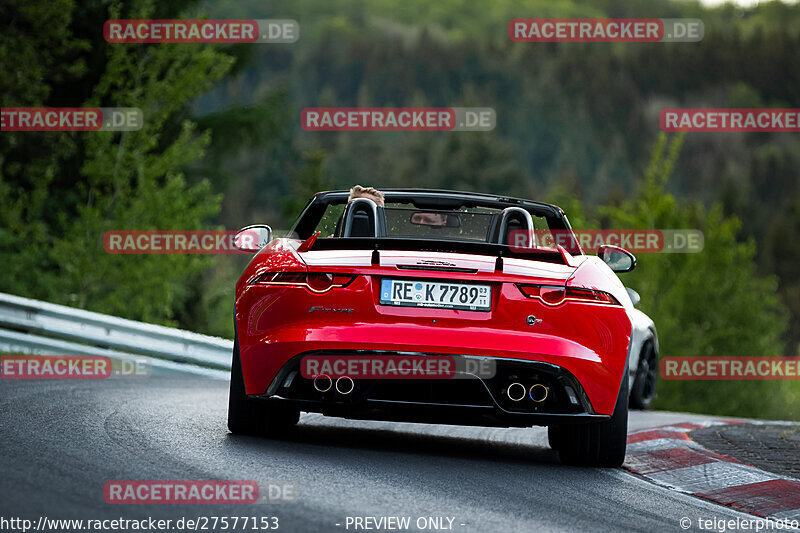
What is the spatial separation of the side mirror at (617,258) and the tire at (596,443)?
111 cm

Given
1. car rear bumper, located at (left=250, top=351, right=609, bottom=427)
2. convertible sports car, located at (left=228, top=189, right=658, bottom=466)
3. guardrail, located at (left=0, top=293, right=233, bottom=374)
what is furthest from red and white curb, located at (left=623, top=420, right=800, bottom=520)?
guardrail, located at (left=0, top=293, right=233, bottom=374)

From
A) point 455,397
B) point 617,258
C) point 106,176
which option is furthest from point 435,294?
point 106,176

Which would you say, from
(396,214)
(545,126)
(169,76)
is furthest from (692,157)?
(396,214)

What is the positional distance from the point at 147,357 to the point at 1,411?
6540 mm

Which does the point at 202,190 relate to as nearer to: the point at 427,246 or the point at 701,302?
the point at 427,246

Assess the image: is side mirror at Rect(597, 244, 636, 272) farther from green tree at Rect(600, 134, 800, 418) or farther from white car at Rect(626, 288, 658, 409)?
green tree at Rect(600, 134, 800, 418)

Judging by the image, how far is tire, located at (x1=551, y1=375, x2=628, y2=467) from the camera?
6.46 metres

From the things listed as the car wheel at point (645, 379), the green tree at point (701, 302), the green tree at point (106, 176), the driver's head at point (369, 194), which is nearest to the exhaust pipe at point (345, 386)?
the driver's head at point (369, 194)

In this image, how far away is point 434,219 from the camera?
22.9ft

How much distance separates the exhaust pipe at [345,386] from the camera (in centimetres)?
598

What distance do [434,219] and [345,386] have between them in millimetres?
1416

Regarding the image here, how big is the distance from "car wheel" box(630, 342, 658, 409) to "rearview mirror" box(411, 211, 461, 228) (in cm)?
519

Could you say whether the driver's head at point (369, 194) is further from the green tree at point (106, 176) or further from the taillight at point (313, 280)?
the green tree at point (106, 176)

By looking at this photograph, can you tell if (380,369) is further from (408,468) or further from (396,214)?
(396,214)
